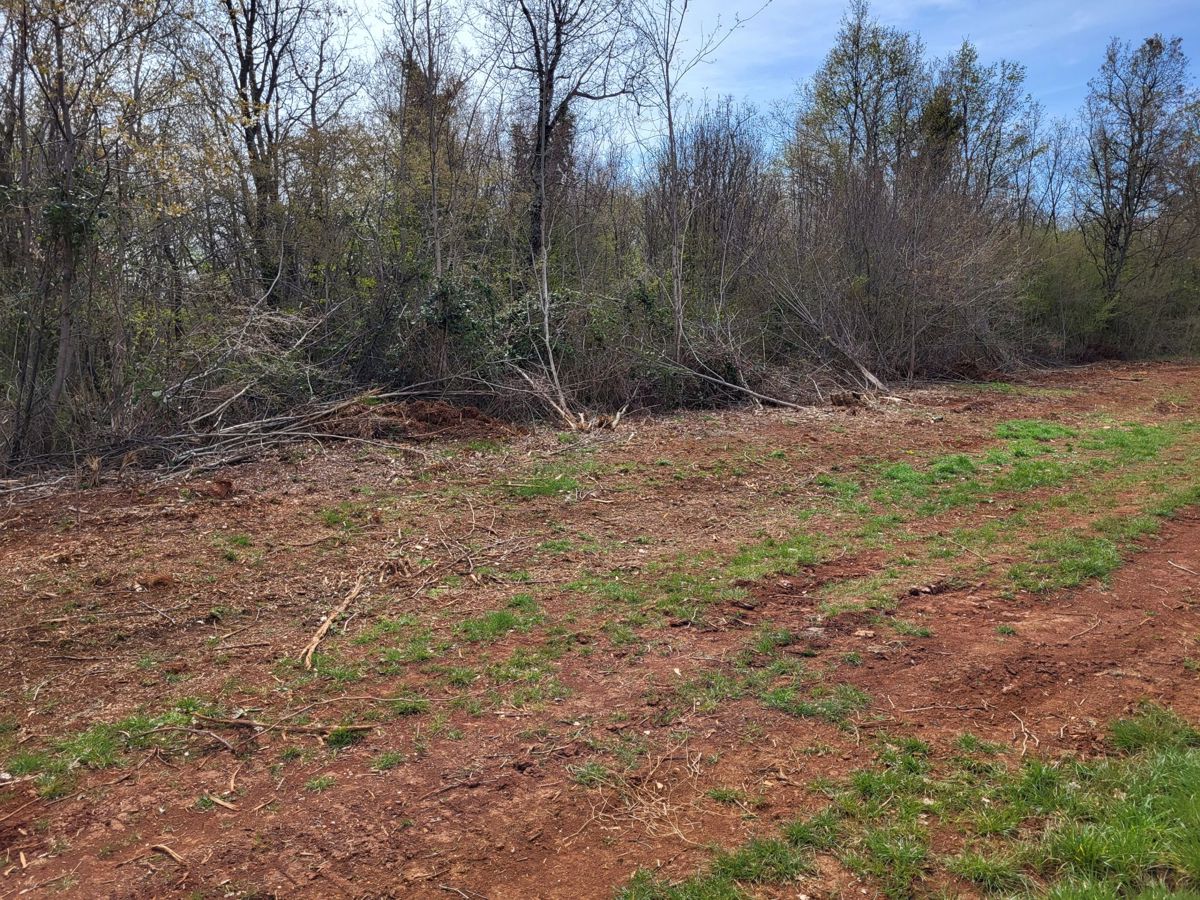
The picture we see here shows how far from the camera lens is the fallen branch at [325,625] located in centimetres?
448

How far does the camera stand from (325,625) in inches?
193

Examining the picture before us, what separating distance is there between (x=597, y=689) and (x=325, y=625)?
1.95 meters

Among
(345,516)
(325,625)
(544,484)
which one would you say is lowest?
(325,625)

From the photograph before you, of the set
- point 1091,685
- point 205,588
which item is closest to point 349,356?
point 205,588

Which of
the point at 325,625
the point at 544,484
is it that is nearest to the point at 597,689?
the point at 325,625

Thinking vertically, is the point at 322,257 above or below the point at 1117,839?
above

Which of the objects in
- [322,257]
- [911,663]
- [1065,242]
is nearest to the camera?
[911,663]

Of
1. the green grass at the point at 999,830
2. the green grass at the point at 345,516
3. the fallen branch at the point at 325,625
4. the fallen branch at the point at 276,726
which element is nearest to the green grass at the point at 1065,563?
the green grass at the point at 999,830

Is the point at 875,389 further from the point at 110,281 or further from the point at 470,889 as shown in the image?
the point at 470,889

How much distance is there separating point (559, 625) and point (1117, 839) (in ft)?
10.0

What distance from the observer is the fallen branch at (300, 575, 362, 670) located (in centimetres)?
448

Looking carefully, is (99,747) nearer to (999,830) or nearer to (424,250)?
(999,830)

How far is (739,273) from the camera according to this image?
15875 mm

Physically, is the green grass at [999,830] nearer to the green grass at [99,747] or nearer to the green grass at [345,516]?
the green grass at [99,747]
